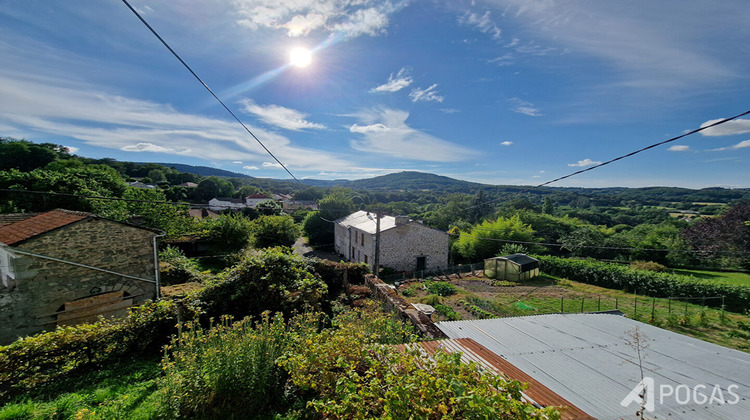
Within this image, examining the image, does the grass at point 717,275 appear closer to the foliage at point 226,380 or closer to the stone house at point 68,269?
the foliage at point 226,380

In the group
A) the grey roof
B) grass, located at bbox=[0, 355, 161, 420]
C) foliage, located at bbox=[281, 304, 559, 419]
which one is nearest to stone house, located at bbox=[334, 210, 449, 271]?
the grey roof

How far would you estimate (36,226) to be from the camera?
289 inches

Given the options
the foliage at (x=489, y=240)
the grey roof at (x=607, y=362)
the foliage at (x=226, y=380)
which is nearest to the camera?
the foliage at (x=226, y=380)

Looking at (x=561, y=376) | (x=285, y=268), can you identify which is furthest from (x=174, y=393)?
(x=561, y=376)

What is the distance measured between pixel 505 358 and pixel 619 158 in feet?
14.0

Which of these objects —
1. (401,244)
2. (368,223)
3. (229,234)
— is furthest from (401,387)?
(368,223)

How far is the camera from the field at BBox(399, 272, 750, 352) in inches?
442

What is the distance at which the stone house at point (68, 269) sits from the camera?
667 centimetres

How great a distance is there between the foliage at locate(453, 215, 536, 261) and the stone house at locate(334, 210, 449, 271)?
13.2ft

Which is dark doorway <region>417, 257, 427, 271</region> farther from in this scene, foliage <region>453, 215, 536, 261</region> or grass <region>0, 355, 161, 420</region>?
grass <region>0, 355, 161, 420</region>

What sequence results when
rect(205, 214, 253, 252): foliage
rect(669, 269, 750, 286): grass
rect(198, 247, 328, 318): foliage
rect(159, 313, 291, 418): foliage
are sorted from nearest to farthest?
rect(159, 313, 291, 418): foliage → rect(198, 247, 328, 318): foliage → rect(205, 214, 253, 252): foliage → rect(669, 269, 750, 286): grass

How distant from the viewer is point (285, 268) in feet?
24.3

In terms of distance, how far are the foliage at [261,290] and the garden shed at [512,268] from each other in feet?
58.2

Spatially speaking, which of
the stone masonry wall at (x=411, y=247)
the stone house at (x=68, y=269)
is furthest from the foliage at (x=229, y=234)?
the stone house at (x=68, y=269)
